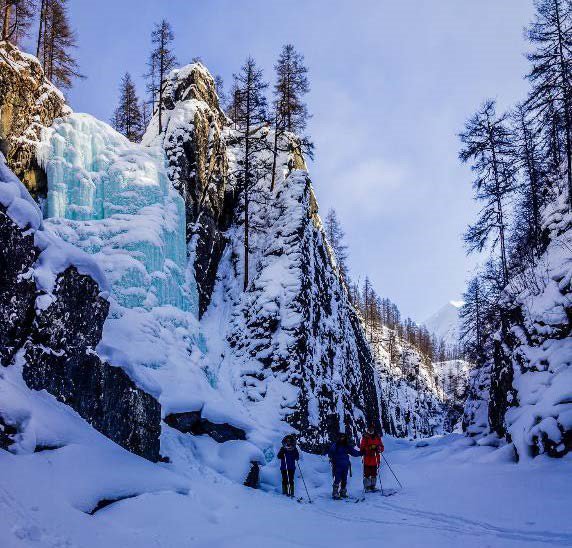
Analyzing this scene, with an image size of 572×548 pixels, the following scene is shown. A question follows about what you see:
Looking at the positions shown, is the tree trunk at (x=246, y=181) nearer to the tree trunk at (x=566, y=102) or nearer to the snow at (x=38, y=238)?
the tree trunk at (x=566, y=102)

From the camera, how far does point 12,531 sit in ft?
11.5

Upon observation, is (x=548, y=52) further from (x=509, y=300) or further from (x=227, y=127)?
(x=227, y=127)

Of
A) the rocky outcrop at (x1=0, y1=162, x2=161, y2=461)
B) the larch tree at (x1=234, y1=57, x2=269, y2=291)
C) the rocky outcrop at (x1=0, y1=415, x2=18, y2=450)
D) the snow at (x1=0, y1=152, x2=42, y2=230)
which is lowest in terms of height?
the rocky outcrop at (x1=0, y1=415, x2=18, y2=450)

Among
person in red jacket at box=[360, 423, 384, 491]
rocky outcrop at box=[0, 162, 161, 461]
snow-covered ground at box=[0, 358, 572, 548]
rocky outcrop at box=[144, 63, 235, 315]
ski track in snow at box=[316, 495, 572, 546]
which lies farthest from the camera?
rocky outcrop at box=[144, 63, 235, 315]

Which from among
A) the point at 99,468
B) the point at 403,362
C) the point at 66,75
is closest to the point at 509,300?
the point at 99,468

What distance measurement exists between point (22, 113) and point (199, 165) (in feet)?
25.1

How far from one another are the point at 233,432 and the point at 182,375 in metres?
2.12

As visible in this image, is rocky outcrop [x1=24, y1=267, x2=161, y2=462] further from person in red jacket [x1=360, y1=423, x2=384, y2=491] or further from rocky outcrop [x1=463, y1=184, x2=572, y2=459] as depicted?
rocky outcrop [x1=463, y1=184, x2=572, y2=459]

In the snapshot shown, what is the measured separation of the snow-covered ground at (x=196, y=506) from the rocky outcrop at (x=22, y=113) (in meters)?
11.6

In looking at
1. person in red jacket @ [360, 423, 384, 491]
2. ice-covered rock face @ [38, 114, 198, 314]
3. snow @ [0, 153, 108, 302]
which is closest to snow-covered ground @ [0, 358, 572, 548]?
snow @ [0, 153, 108, 302]

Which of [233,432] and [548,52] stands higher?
[548,52]

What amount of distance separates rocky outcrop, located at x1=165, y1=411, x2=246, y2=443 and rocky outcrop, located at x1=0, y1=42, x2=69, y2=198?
32.4ft

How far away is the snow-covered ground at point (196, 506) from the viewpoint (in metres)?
4.14

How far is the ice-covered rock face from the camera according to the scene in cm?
1423
